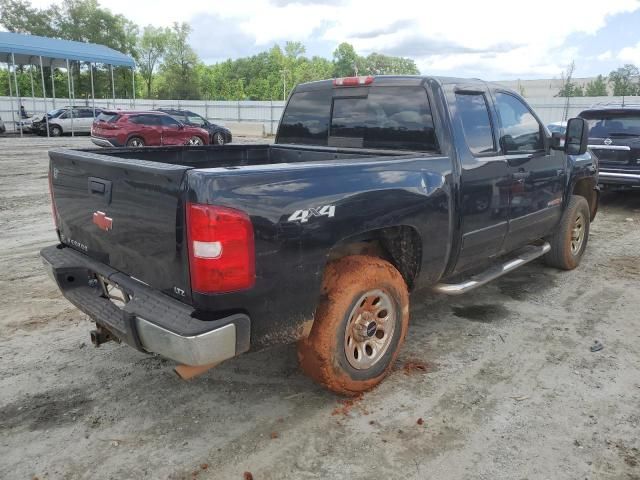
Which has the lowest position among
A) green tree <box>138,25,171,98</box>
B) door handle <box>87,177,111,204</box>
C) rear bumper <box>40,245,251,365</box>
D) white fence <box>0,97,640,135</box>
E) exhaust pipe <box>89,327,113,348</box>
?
exhaust pipe <box>89,327,113,348</box>

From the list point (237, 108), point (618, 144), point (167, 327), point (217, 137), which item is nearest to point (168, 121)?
point (217, 137)

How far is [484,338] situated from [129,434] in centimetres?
273

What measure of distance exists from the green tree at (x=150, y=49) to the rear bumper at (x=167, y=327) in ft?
299

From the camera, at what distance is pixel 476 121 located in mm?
4148

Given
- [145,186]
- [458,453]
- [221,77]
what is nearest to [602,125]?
[458,453]

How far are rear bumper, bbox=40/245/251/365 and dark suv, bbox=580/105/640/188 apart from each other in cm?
875

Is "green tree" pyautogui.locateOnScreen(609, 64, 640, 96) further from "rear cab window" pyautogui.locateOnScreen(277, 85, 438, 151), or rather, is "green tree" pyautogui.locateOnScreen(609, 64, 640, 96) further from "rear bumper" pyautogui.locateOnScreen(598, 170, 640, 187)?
"rear cab window" pyautogui.locateOnScreen(277, 85, 438, 151)

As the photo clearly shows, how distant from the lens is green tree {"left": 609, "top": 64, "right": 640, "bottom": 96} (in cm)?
3966

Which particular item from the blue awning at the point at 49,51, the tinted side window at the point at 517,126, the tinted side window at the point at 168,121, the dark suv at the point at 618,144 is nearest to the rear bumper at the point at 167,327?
the tinted side window at the point at 517,126

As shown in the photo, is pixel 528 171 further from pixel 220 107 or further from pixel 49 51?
pixel 220 107

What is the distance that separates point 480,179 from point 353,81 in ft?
4.34

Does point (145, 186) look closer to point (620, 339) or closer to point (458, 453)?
point (458, 453)

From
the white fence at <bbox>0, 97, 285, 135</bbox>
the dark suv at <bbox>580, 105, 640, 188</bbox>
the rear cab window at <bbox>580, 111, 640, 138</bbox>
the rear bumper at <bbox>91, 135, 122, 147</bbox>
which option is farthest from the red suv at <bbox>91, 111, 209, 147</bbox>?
the dark suv at <bbox>580, 105, 640, 188</bbox>

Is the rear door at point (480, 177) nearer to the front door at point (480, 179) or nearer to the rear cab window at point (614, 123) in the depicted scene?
the front door at point (480, 179)
